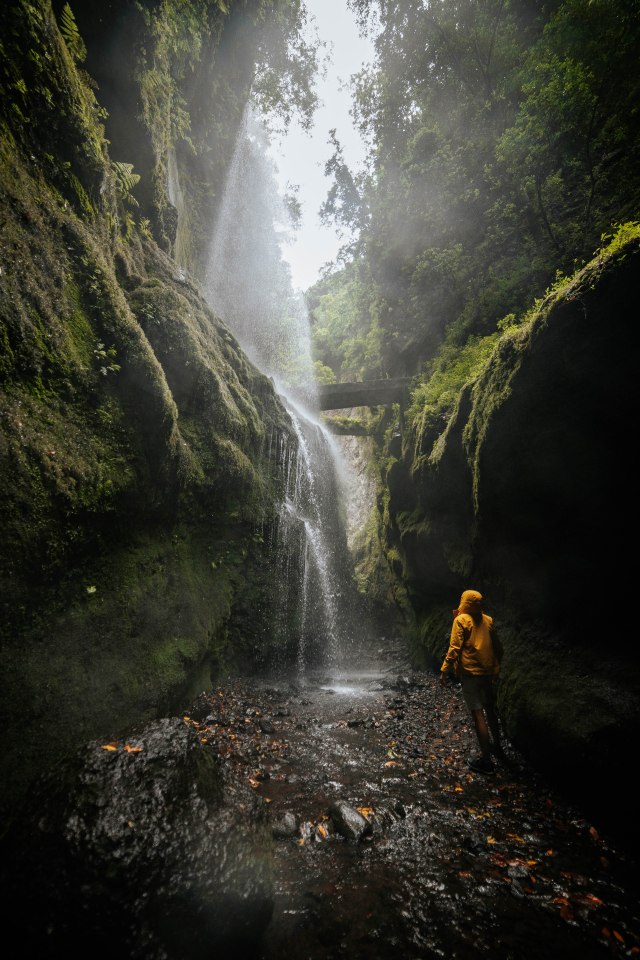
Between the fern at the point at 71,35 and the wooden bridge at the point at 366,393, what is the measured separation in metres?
11.9

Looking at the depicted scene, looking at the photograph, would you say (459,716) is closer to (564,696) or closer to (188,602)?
(564,696)

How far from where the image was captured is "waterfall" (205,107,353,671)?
11594 millimetres

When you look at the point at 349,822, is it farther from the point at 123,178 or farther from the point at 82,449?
the point at 123,178

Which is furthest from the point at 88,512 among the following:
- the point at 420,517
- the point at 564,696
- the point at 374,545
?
the point at 374,545

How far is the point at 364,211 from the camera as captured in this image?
21.2 metres

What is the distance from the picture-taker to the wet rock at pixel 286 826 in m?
3.47

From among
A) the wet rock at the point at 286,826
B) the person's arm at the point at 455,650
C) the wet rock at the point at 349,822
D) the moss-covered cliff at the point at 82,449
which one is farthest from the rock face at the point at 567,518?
the moss-covered cliff at the point at 82,449

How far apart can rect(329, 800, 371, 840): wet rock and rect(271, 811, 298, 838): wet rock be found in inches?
15.3

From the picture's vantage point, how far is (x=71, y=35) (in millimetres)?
5641

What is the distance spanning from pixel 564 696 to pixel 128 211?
1123 cm

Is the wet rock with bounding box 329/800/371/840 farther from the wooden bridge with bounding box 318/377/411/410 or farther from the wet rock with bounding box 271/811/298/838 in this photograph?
the wooden bridge with bounding box 318/377/411/410

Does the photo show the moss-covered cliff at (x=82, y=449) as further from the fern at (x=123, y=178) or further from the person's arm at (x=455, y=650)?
the person's arm at (x=455, y=650)

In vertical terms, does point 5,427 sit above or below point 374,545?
above

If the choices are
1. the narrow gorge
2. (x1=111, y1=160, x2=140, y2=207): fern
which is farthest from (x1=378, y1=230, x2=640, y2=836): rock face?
(x1=111, y1=160, x2=140, y2=207): fern
